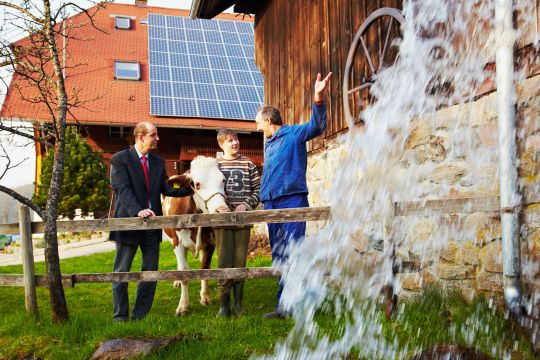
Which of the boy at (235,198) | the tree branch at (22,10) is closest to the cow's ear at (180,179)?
the boy at (235,198)

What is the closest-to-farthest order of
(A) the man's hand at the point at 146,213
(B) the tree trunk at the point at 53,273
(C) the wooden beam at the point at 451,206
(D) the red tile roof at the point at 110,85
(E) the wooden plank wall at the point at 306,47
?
1. (C) the wooden beam at the point at 451,206
2. (B) the tree trunk at the point at 53,273
3. (A) the man's hand at the point at 146,213
4. (E) the wooden plank wall at the point at 306,47
5. (D) the red tile roof at the point at 110,85

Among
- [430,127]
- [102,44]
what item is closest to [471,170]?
[430,127]

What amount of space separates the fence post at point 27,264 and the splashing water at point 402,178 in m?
2.35

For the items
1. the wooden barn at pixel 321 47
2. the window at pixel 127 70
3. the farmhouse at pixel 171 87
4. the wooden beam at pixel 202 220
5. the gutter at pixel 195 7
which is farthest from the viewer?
the window at pixel 127 70

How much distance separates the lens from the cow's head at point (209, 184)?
5.29 metres

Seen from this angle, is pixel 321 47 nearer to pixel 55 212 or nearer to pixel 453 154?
pixel 453 154

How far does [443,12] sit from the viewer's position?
4.94 metres

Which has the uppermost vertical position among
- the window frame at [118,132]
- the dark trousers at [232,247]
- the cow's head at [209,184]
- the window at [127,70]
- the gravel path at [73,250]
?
the window at [127,70]

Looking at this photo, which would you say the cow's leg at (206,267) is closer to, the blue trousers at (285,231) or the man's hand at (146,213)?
the blue trousers at (285,231)

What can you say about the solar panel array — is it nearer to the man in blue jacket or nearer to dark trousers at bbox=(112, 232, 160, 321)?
dark trousers at bbox=(112, 232, 160, 321)

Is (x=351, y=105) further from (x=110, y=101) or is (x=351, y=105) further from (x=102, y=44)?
(x=102, y=44)

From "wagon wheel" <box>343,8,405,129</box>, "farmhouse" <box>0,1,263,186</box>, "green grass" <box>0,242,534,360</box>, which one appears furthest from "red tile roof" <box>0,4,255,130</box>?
"green grass" <box>0,242,534,360</box>

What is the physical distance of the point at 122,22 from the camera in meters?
28.5

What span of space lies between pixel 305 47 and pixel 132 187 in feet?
14.5
